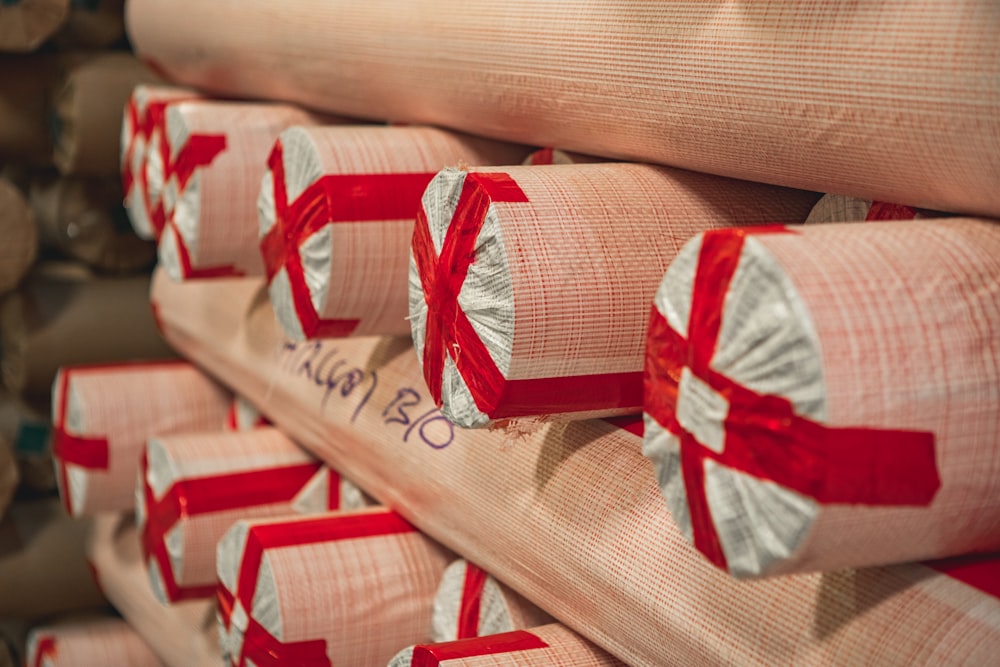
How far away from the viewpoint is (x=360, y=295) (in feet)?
3.50

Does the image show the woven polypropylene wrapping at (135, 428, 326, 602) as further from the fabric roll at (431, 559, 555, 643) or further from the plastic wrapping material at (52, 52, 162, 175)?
the plastic wrapping material at (52, 52, 162, 175)

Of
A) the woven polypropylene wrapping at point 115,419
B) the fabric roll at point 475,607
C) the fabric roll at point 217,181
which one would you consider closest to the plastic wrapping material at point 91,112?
the woven polypropylene wrapping at point 115,419

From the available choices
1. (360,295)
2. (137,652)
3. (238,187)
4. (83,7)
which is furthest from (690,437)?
(83,7)

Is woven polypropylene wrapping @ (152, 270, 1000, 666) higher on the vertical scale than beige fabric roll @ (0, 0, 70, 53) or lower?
lower

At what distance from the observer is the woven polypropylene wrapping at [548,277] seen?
779 millimetres

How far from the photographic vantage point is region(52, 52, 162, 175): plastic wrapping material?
1953mm

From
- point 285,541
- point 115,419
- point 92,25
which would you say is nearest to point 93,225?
point 92,25

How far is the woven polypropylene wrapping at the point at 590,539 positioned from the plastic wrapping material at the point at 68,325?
2.18 ft

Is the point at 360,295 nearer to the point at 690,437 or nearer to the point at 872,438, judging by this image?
the point at 690,437

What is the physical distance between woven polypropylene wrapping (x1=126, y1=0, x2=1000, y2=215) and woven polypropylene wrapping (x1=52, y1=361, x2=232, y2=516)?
26.4 inches

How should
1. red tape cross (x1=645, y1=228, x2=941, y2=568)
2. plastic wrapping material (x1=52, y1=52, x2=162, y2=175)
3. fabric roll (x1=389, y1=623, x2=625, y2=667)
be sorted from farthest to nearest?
plastic wrapping material (x1=52, y1=52, x2=162, y2=175) → fabric roll (x1=389, y1=623, x2=625, y2=667) → red tape cross (x1=645, y1=228, x2=941, y2=568)

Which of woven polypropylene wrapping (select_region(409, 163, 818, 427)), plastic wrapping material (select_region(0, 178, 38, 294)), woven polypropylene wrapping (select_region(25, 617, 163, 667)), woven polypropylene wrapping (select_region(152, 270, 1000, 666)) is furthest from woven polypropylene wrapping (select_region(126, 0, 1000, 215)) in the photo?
woven polypropylene wrapping (select_region(25, 617, 163, 667))

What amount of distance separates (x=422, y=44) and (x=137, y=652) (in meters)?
1.17

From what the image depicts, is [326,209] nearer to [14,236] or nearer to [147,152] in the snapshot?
[147,152]
